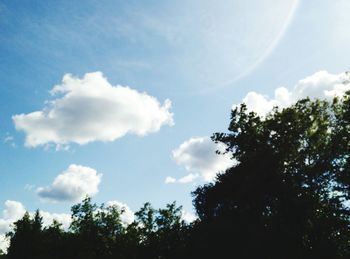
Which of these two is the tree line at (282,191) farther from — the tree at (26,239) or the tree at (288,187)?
the tree at (26,239)

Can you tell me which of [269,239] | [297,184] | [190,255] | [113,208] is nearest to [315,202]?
[297,184]

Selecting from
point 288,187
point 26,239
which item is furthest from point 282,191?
point 26,239

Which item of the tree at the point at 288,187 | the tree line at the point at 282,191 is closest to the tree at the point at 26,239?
the tree line at the point at 282,191

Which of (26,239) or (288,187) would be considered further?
(26,239)

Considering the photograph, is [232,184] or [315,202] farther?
[232,184]

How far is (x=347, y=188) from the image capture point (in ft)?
116

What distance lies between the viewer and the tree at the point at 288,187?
3662 centimetres

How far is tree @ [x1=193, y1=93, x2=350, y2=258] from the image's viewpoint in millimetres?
36625

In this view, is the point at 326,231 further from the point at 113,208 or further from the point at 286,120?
the point at 113,208

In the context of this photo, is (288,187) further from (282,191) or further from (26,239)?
(26,239)

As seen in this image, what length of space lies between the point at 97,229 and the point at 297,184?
136ft

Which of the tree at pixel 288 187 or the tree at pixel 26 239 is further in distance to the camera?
the tree at pixel 26 239

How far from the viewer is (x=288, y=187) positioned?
38.3 metres

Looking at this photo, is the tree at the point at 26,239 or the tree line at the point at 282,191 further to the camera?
the tree at the point at 26,239
